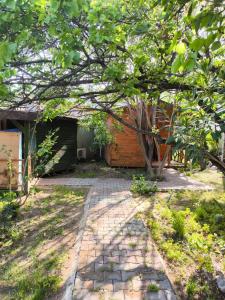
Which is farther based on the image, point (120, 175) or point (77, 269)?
point (120, 175)

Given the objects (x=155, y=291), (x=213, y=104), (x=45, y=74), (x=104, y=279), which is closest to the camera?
(x=213, y=104)

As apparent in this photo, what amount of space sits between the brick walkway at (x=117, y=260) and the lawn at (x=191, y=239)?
26cm

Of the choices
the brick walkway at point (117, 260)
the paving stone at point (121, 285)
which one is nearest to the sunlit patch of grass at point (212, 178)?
the brick walkway at point (117, 260)

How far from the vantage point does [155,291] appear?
3.15 meters

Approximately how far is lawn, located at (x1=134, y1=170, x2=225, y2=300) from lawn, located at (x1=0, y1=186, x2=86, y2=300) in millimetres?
1557

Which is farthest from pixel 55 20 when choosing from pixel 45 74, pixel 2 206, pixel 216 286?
pixel 2 206

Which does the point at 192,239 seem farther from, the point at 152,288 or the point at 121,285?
the point at 121,285

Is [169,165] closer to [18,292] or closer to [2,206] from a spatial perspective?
[2,206]

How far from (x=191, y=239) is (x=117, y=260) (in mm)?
1233

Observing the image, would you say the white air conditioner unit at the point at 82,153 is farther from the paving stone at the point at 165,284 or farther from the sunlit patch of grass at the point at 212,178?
the paving stone at the point at 165,284

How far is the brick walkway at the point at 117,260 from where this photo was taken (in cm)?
316

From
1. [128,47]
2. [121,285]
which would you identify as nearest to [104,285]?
[121,285]

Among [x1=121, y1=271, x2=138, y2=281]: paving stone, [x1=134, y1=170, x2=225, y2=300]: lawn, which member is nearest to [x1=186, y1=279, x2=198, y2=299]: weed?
[x1=134, y1=170, x2=225, y2=300]: lawn

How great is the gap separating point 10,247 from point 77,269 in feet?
6.60
